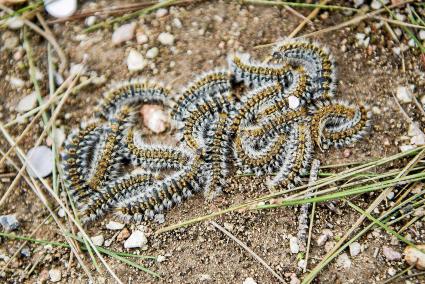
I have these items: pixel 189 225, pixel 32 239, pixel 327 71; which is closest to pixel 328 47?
pixel 327 71

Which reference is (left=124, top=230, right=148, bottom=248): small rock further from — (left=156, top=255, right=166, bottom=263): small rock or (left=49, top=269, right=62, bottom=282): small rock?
(left=49, top=269, right=62, bottom=282): small rock

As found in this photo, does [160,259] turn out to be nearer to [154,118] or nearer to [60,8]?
[154,118]

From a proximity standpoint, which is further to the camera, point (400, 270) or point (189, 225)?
point (189, 225)

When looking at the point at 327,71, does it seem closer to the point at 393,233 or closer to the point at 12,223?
the point at 393,233

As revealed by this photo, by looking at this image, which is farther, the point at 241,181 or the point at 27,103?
the point at 27,103

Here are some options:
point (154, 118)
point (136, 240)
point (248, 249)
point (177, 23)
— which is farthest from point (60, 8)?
point (248, 249)
